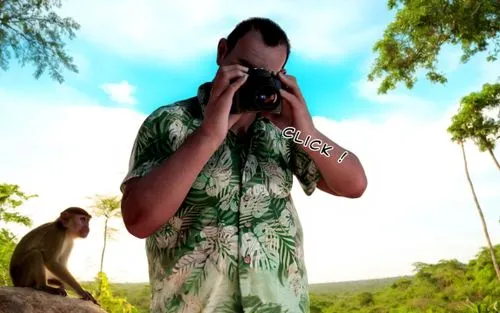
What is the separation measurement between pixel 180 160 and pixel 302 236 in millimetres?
346

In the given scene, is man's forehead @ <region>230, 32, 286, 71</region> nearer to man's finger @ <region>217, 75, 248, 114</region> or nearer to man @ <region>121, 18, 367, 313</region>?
man @ <region>121, 18, 367, 313</region>

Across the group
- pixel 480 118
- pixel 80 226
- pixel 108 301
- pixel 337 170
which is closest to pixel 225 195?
pixel 337 170

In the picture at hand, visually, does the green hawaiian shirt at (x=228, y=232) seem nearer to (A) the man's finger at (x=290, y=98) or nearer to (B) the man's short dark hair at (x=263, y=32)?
(A) the man's finger at (x=290, y=98)

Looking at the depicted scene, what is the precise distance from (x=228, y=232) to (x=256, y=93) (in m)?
0.35

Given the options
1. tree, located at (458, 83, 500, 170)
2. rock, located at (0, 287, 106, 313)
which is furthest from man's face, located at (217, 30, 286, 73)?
tree, located at (458, 83, 500, 170)

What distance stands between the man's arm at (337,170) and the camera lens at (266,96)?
114 mm

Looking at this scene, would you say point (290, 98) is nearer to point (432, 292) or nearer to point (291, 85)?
point (291, 85)

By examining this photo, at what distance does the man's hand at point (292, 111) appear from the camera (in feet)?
4.29

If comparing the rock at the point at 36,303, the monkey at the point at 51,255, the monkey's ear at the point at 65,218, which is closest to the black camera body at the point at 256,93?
the rock at the point at 36,303

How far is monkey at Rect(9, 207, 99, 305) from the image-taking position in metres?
4.33

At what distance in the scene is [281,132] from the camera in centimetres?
135

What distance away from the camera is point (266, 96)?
4.18ft

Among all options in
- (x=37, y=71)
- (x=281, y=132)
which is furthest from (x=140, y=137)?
(x=37, y=71)

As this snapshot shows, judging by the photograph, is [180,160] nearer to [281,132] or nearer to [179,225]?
[179,225]
